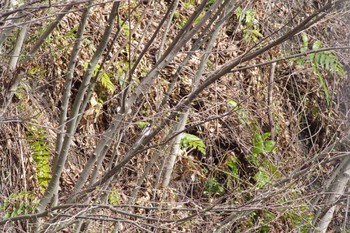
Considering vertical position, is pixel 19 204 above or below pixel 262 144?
above

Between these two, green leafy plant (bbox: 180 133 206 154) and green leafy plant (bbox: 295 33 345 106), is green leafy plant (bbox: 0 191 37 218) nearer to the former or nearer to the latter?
green leafy plant (bbox: 180 133 206 154)

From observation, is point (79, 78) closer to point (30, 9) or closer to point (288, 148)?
point (288, 148)

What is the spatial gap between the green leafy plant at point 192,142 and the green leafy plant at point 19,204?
1775mm

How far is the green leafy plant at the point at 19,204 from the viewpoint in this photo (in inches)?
179

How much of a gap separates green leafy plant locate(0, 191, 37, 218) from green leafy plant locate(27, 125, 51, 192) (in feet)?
0.54

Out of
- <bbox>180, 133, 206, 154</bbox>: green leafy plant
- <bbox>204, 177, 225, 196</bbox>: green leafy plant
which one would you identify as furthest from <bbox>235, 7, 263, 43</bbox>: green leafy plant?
<bbox>204, 177, 225, 196</bbox>: green leafy plant

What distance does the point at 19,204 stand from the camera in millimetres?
4914

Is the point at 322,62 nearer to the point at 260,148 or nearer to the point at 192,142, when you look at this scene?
the point at 260,148

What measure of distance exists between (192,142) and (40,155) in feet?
5.95

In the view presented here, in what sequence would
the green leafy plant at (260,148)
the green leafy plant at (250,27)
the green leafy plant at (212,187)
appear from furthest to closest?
the green leafy plant at (250,27), the green leafy plant at (260,148), the green leafy plant at (212,187)

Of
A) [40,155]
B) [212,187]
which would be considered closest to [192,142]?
[212,187]

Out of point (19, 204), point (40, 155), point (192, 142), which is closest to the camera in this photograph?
point (19, 204)

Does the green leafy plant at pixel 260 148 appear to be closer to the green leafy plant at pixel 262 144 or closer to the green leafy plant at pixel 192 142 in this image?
the green leafy plant at pixel 262 144

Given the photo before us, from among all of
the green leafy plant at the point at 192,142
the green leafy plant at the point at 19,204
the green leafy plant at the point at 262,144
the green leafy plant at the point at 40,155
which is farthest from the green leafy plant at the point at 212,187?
the green leafy plant at the point at 19,204
